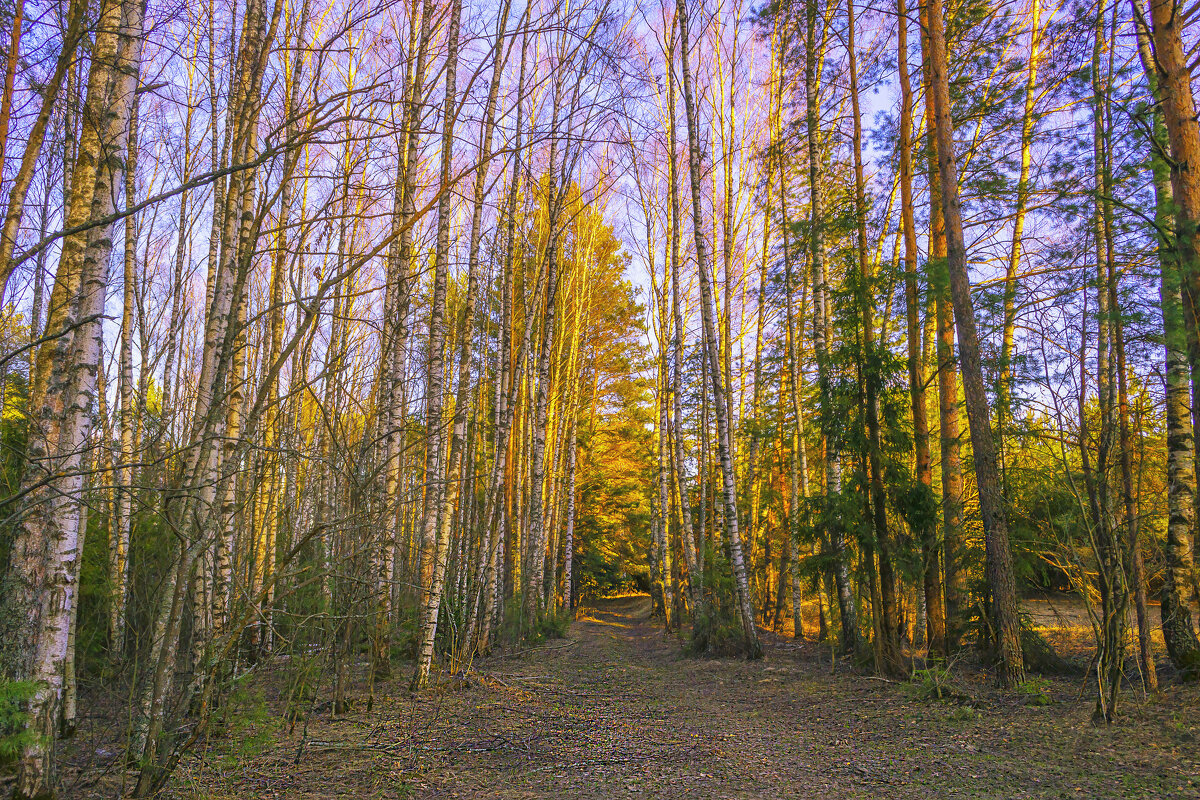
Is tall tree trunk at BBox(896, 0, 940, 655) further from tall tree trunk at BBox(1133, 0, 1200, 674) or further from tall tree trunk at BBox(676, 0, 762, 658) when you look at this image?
tall tree trunk at BBox(676, 0, 762, 658)

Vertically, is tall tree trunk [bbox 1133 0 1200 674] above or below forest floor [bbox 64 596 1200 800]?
above

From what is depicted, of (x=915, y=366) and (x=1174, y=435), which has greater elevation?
(x=915, y=366)

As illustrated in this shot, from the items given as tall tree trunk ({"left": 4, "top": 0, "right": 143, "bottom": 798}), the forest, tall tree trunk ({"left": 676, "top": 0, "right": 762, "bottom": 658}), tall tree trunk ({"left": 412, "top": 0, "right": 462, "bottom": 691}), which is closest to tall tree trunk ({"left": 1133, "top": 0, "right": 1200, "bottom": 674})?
the forest

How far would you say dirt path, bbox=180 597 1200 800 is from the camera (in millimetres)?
3871

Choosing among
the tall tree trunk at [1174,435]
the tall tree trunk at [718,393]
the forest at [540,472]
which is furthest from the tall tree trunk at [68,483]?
the tall tree trunk at [1174,435]

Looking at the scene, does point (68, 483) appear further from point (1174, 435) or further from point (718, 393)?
point (1174, 435)

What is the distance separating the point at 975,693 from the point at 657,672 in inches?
159

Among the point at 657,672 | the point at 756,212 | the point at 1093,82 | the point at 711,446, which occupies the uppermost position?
the point at 756,212

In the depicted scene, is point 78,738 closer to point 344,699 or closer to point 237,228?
point 344,699

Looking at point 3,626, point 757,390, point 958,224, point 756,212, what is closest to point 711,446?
point 757,390

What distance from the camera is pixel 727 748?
490 cm

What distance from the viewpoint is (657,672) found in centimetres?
888

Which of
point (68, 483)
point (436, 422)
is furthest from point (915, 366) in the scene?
point (68, 483)

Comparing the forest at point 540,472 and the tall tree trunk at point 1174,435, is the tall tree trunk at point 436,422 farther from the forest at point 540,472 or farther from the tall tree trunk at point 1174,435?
the tall tree trunk at point 1174,435
